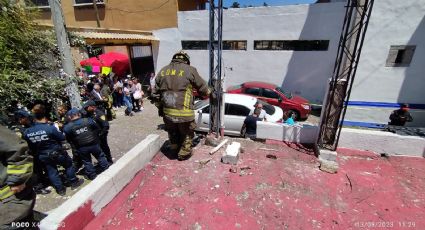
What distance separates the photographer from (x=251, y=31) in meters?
11.5

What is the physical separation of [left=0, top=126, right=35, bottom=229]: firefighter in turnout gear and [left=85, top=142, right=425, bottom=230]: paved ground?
2.90 feet

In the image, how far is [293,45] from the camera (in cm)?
1105

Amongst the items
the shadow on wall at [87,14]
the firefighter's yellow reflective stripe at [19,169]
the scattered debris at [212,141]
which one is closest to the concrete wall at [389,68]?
the scattered debris at [212,141]

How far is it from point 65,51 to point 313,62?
10.6m

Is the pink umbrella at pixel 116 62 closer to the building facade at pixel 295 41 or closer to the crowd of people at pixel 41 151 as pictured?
the building facade at pixel 295 41

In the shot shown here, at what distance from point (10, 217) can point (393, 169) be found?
6.52 meters

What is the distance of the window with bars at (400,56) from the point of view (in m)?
8.77

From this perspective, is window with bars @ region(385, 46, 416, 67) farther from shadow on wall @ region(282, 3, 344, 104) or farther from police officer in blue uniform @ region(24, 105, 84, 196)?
police officer in blue uniform @ region(24, 105, 84, 196)

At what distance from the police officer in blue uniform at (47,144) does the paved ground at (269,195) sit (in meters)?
1.67

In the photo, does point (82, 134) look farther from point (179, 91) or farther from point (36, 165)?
point (179, 91)

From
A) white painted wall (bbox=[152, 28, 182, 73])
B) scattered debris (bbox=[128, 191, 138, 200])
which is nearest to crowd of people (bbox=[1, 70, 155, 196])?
scattered debris (bbox=[128, 191, 138, 200])

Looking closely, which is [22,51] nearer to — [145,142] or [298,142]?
A: [145,142]

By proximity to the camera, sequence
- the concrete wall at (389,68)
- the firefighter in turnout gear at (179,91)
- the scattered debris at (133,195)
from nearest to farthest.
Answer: the scattered debris at (133,195) < the firefighter in turnout gear at (179,91) < the concrete wall at (389,68)

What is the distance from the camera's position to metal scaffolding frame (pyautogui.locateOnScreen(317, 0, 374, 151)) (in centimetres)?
414
